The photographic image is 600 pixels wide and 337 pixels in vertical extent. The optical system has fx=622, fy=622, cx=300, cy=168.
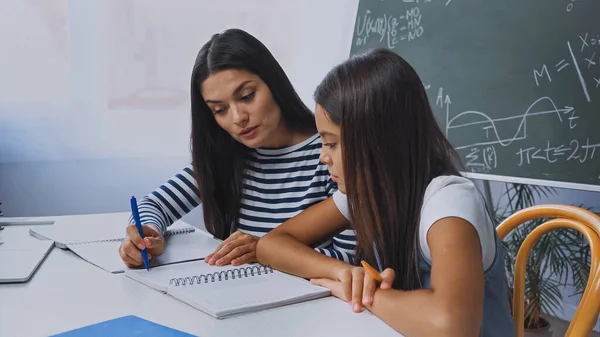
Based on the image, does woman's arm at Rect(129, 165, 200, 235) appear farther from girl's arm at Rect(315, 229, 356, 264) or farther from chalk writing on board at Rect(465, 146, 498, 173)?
chalk writing on board at Rect(465, 146, 498, 173)

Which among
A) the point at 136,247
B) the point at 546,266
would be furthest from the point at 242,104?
the point at 546,266

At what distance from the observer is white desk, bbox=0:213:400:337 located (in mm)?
792

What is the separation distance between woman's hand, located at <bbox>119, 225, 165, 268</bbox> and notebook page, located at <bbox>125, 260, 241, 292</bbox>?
3cm

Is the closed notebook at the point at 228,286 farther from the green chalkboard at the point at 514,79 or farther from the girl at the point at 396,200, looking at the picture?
the green chalkboard at the point at 514,79

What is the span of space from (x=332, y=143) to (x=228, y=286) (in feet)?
0.94

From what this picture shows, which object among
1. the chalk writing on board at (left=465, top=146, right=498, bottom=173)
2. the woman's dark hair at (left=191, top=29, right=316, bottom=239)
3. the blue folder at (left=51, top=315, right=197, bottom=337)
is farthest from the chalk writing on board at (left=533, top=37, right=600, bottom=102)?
the blue folder at (left=51, top=315, right=197, bottom=337)

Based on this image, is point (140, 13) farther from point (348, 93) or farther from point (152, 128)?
point (348, 93)

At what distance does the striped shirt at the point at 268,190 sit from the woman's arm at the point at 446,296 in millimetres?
570

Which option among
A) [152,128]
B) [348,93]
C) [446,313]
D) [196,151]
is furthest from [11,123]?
[446,313]

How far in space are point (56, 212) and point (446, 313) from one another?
189 centimetres

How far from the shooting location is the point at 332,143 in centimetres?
104

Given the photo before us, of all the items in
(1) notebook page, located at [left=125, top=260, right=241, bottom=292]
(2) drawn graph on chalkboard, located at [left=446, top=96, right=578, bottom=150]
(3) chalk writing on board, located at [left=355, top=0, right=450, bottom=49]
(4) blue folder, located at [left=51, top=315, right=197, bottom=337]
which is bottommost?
(1) notebook page, located at [left=125, top=260, right=241, bottom=292]

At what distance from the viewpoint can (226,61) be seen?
138cm

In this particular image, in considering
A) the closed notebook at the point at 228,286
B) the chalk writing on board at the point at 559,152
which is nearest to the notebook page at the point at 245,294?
the closed notebook at the point at 228,286
